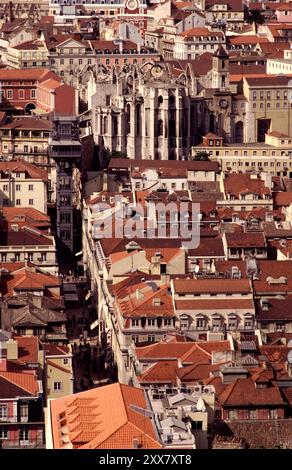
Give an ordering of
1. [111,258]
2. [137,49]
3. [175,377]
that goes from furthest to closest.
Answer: [137,49] < [111,258] < [175,377]

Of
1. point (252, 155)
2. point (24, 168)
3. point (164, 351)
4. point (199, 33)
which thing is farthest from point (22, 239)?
point (199, 33)

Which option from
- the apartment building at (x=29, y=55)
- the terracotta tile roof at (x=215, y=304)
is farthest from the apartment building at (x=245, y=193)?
the apartment building at (x=29, y=55)

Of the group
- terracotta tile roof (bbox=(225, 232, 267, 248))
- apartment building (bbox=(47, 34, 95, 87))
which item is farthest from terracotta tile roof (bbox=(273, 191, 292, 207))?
apartment building (bbox=(47, 34, 95, 87))

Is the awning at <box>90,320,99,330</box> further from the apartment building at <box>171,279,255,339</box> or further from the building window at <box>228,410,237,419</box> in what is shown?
the building window at <box>228,410,237,419</box>

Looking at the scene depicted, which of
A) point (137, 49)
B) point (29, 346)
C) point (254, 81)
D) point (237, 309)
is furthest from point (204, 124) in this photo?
point (29, 346)

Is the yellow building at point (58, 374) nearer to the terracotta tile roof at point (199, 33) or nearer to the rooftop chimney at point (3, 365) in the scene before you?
the rooftop chimney at point (3, 365)

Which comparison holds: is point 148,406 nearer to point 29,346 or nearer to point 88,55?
point 29,346

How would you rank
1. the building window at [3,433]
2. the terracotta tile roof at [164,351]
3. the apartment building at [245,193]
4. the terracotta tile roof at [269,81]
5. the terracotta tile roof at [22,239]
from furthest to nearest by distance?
the terracotta tile roof at [269,81]
the apartment building at [245,193]
the terracotta tile roof at [22,239]
the terracotta tile roof at [164,351]
the building window at [3,433]
